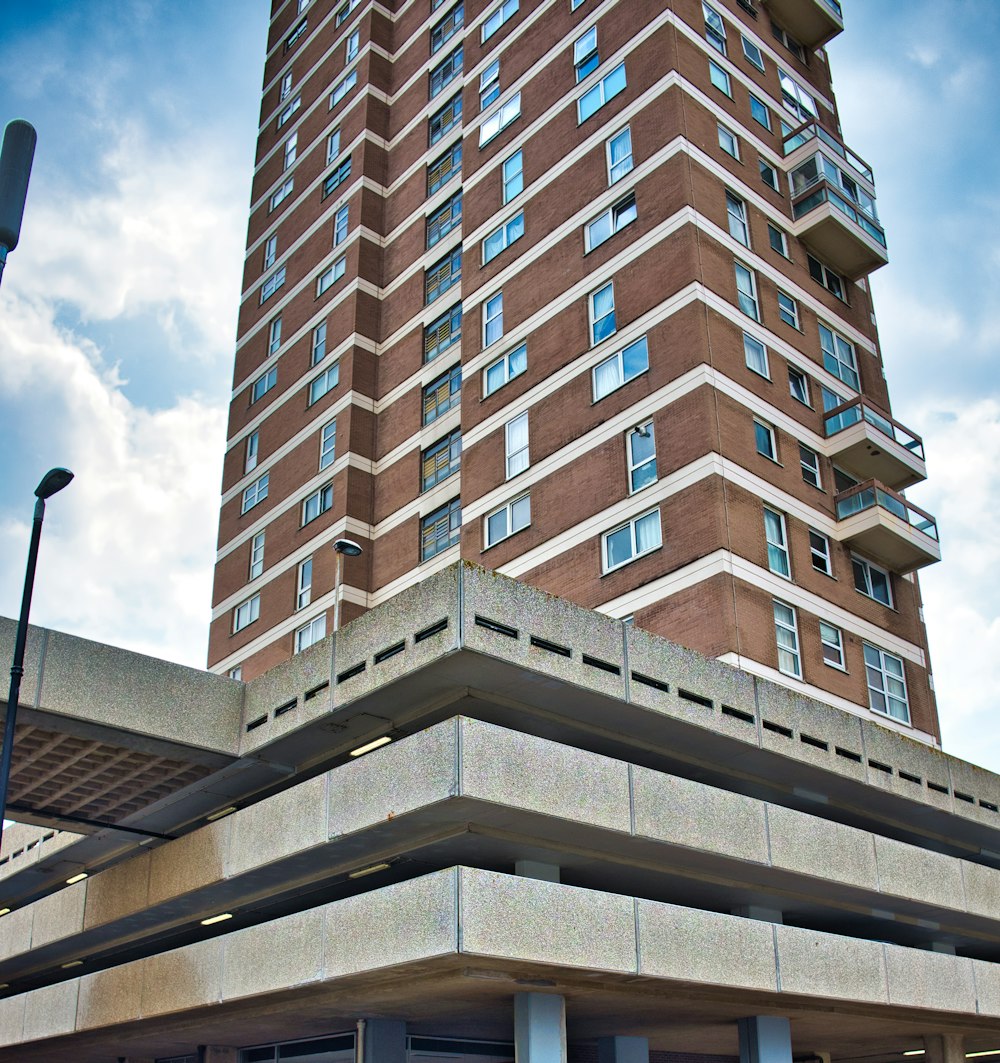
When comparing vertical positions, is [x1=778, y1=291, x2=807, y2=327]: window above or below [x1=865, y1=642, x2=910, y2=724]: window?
above

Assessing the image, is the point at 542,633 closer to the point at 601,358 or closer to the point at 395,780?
the point at 395,780

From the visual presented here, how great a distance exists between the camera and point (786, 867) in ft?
62.8

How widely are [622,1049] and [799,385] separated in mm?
15964

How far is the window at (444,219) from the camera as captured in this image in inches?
1468

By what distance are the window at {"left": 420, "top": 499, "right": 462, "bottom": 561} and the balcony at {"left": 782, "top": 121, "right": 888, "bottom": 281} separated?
11985 mm

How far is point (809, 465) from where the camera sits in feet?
92.5

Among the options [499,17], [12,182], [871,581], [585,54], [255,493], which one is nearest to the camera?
[12,182]

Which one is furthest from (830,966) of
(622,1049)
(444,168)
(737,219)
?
(444,168)

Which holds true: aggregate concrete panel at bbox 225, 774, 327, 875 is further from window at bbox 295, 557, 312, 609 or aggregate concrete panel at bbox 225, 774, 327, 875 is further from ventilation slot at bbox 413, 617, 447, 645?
window at bbox 295, 557, 312, 609

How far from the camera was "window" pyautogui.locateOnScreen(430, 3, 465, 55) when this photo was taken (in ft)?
131

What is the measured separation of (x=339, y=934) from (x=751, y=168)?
2262 cm

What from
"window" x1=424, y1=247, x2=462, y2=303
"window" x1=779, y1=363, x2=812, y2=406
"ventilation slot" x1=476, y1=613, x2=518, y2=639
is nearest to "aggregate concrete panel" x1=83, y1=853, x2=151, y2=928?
"ventilation slot" x1=476, y1=613, x2=518, y2=639

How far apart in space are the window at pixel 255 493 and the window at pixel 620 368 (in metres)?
16.2

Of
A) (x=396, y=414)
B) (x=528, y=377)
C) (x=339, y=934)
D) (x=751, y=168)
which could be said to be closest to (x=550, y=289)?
(x=528, y=377)
